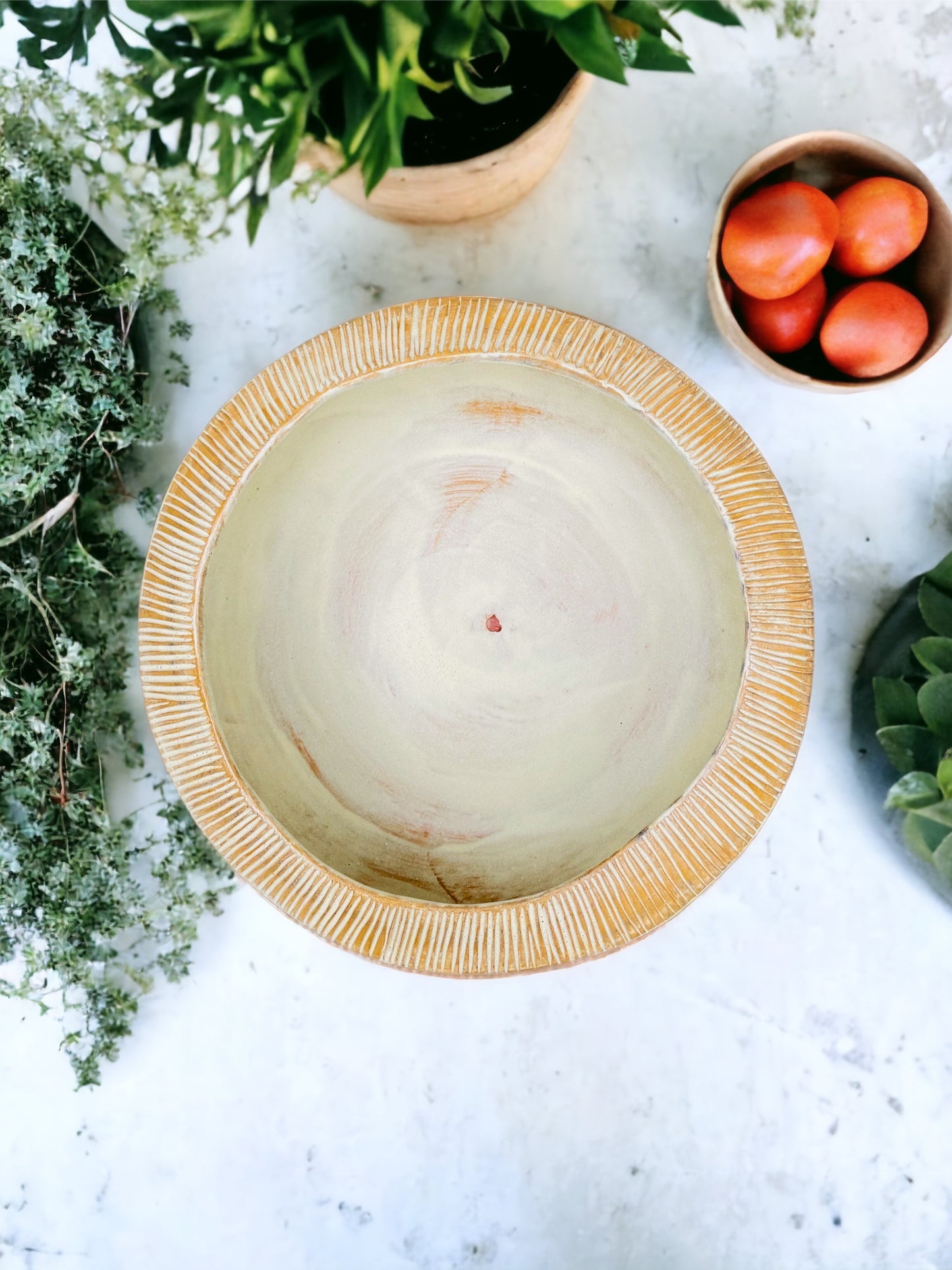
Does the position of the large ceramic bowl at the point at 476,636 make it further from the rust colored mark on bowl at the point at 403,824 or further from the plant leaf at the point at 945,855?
the plant leaf at the point at 945,855

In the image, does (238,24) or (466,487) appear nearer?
(238,24)

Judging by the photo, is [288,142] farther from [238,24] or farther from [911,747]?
[911,747]

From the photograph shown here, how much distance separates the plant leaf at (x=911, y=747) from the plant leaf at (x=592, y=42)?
0.49 m

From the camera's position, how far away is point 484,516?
76cm

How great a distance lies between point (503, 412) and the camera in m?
0.74

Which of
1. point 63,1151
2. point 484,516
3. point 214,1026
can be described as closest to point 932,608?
point 484,516

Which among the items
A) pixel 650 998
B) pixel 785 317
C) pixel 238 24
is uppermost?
pixel 238 24

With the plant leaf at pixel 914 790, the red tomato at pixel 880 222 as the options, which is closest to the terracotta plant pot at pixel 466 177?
the red tomato at pixel 880 222

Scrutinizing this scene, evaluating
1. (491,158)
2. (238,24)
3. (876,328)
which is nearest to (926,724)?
(876,328)

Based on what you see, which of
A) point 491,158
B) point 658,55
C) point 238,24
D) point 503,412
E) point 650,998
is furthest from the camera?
point 650,998

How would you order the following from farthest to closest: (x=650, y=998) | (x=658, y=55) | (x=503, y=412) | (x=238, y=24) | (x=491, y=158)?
(x=650, y=998), (x=503, y=412), (x=491, y=158), (x=658, y=55), (x=238, y=24)

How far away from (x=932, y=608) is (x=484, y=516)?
1.16ft

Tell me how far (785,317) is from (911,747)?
13.5 inches

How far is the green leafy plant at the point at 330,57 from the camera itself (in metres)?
0.44
